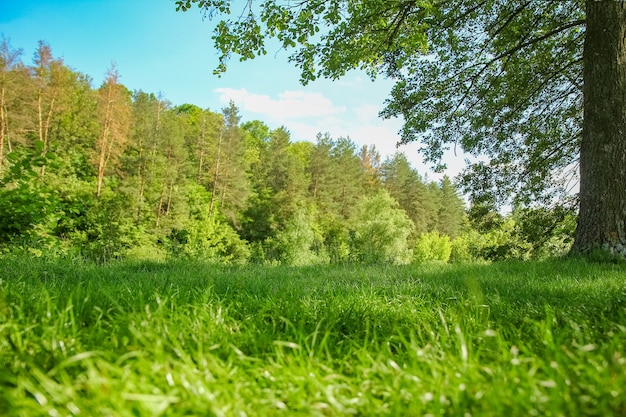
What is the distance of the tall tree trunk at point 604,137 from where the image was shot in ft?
22.5

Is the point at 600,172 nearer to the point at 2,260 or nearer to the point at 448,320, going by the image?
the point at 448,320

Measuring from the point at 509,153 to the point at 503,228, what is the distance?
2.62m

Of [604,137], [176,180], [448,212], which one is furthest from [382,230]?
[604,137]

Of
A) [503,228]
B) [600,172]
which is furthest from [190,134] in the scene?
[600,172]

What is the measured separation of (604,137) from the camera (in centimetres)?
707

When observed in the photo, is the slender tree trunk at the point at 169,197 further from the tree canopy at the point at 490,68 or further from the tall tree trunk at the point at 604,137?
the tall tree trunk at the point at 604,137

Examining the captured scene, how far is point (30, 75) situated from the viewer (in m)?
30.9

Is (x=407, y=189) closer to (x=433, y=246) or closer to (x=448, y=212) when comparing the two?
(x=433, y=246)

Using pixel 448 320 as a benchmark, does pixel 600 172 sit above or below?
above

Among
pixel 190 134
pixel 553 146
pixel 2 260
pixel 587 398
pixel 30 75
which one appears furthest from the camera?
pixel 190 134

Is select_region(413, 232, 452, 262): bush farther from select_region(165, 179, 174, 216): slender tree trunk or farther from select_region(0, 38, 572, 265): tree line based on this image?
select_region(165, 179, 174, 216): slender tree trunk

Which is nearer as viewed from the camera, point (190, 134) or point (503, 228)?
point (503, 228)

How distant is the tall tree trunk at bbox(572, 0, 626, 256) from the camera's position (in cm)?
685

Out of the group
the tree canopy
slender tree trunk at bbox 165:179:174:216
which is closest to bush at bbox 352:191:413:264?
slender tree trunk at bbox 165:179:174:216
